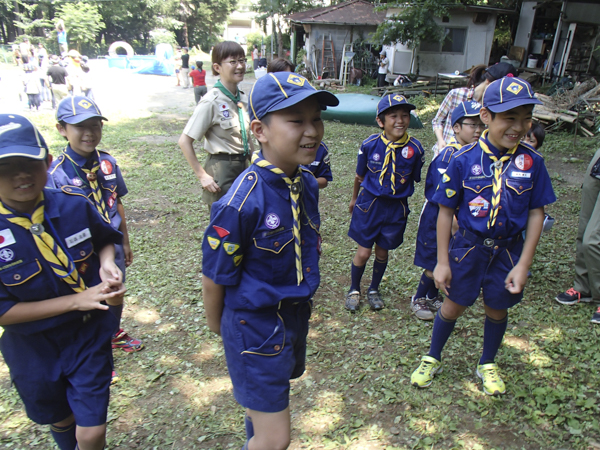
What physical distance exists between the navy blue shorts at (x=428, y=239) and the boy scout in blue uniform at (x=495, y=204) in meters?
0.79

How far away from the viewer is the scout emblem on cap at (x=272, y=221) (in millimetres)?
1824

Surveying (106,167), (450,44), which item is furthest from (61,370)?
(450,44)

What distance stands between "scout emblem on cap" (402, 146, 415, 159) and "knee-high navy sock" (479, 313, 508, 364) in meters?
1.46

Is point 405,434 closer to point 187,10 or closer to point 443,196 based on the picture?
point 443,196

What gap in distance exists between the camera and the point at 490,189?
8.34ft

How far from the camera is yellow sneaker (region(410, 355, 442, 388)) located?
3.03 meters

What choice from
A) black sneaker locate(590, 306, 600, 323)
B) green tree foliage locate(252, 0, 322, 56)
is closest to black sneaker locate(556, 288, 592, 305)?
black sneaker locate(590, 306, 600, 323)

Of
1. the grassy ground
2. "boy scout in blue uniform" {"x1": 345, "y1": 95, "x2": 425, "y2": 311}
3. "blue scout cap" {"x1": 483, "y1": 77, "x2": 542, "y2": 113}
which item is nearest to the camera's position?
"blue scout cap" {"x1": 483, "y1": 77, "x2": 542, "y2": 113}

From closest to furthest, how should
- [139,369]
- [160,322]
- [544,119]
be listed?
[139,369]
[160,322]
[544,119]

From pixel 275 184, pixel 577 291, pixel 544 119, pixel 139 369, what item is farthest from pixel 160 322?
pixel 544 119

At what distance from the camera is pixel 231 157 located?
3914mm

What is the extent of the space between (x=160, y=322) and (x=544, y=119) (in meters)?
10.5

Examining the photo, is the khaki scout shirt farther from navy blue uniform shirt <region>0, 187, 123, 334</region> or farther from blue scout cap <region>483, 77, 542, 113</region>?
blue scout cap <region>483, 77, 542, 113</region>

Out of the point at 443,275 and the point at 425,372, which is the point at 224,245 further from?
the point at 425,372
